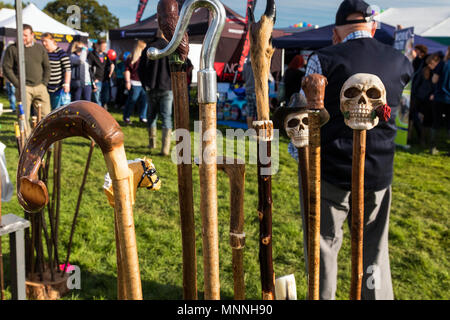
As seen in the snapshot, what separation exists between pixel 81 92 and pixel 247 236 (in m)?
3.97

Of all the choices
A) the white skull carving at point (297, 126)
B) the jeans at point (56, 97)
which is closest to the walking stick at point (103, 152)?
the white skull carving at point (297, 126)

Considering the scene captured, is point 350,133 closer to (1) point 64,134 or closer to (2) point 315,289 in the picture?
(2) point 315,289

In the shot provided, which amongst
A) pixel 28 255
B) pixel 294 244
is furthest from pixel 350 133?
pixel 28 255

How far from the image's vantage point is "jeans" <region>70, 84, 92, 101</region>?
5797 mm

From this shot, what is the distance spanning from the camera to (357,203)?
848 mm

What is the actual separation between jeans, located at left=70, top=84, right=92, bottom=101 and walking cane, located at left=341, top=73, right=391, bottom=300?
17.8 feet

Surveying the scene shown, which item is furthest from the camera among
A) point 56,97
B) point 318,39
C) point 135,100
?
point 135,100

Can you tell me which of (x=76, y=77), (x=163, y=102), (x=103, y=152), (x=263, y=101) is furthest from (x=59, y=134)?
(x=76, y=77)

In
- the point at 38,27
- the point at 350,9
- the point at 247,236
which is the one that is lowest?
the point at 247,236

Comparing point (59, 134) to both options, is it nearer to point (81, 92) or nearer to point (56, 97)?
point (56, 97)

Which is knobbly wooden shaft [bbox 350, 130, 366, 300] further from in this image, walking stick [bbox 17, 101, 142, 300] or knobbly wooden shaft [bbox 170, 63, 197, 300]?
walking stick [bbox 17, 101, 142, 300]

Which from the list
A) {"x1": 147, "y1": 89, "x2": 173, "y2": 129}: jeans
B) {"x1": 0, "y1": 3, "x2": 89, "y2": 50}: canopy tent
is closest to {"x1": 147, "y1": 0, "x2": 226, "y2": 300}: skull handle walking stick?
{"x1": 147, "y1": 89, "x2": 173, "y2": 129}: jeans

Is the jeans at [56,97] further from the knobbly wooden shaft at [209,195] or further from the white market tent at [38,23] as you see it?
the knobbly wooden shaft at [209,195]

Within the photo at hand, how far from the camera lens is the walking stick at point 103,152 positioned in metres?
0.60
